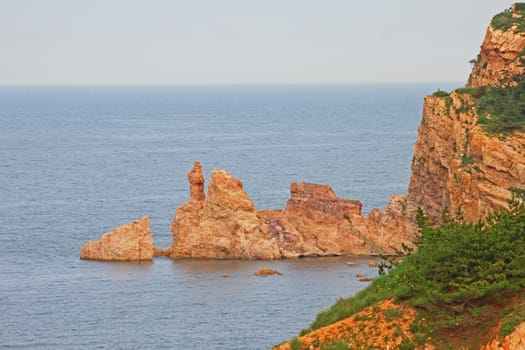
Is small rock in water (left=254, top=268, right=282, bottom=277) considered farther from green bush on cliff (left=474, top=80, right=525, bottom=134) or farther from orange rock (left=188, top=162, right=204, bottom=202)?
green bush on cliff (left=474, top=80, right=525, bottom=134)

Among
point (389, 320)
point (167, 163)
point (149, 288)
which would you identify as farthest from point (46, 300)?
point (167, 163)

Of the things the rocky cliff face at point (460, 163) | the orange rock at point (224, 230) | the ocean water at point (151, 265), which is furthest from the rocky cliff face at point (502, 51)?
the orange rock at point (224, 230)

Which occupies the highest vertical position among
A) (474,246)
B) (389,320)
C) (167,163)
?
(474,246)

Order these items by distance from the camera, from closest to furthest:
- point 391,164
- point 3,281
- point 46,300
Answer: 1. point 46,300
2. point 3,281
3. point 391,164

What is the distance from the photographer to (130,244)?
87250 millimetres

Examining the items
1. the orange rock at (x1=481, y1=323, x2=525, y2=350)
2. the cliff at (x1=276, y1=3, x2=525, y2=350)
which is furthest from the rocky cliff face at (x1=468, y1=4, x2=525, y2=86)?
the orange rock at (x1=481, y1=323, x2=525, y2=350)

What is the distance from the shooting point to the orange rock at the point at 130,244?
86.8 m

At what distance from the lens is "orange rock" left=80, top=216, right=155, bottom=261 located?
8675cm

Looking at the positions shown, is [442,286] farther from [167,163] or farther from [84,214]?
[167,163]

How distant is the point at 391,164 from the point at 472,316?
111073mm

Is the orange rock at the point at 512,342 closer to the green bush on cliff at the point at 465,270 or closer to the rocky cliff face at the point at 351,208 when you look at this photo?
Result: the green bush on cliff at the point at 465,270

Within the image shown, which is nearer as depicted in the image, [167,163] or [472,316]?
[472,316]

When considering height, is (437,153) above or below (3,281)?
above

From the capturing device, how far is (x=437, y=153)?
3022 inches
